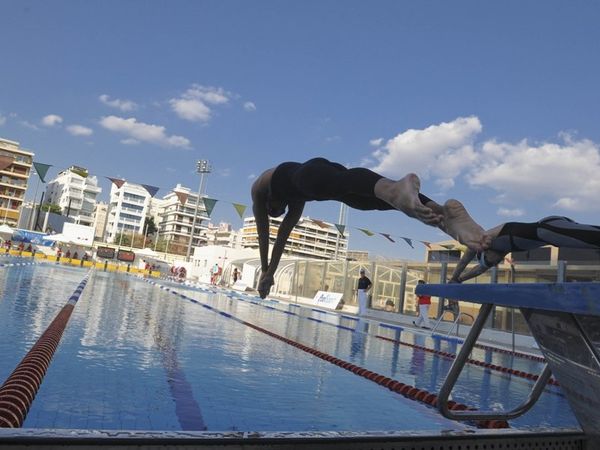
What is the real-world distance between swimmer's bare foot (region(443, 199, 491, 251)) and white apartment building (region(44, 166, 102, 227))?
99995 millimetres

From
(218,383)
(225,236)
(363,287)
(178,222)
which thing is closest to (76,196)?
(178,222)

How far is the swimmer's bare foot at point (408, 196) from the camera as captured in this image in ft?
6.42

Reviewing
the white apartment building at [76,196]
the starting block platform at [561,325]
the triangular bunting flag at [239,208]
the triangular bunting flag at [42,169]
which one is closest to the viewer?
the starting block platform at [561,325]

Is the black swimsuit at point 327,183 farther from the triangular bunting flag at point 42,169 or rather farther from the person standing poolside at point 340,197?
the triangular bunting flag at point 42,169

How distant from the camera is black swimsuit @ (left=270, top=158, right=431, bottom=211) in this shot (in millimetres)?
2268

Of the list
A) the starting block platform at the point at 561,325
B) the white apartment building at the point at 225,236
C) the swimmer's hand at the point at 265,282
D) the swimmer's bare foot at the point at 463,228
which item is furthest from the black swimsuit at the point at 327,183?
the white apartment building at the point at 225,236

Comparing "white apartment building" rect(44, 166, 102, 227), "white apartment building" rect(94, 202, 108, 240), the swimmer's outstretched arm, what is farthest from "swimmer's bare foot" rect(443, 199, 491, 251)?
"white apartment building" rect(94, 202, 108, 240)

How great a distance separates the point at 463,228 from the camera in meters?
1.92

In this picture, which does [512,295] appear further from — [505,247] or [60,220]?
[60,220]

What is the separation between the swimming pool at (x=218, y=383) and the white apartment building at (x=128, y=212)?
103m

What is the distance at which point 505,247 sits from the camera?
1.88 m

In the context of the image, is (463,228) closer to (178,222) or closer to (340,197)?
(340,197)

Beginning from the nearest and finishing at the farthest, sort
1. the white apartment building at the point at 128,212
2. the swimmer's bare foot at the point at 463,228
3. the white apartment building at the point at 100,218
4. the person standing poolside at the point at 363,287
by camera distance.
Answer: the swimmer's bare foot at the point at 463,228 → the person standing poolside at the point at 363,287 → the white apartment building at the point at 128,212 → the white apartment building at the point at 100,218

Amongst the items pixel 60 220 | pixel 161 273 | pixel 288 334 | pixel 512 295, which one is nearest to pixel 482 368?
pixel 288 334
